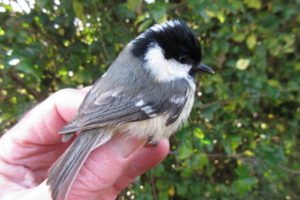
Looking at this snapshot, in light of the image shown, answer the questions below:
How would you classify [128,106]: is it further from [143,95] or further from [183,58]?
[183,58]

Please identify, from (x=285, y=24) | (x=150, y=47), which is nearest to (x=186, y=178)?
(x=150, y=47)

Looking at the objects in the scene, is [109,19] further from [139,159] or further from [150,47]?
[139,159]

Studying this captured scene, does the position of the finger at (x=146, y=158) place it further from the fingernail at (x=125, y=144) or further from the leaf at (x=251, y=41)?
the leaf at (x=251, y=41)

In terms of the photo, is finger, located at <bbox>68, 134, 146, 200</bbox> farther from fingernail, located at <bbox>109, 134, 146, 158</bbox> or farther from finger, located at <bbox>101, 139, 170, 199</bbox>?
finger, located at <bbox>101, 139, 170, 199</bbox>

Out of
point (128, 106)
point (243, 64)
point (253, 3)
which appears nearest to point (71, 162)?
point (128, 106)

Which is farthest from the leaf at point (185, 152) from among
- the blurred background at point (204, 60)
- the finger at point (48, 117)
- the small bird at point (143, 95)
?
the finger at point (48, 117)

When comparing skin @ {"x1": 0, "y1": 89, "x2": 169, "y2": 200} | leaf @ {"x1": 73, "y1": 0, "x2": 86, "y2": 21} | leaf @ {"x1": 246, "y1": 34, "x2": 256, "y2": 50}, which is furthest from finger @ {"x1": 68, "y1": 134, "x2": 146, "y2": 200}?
leaf @ {"x1": 246, "y1": 34, "x2": 256, "y2": 50}
